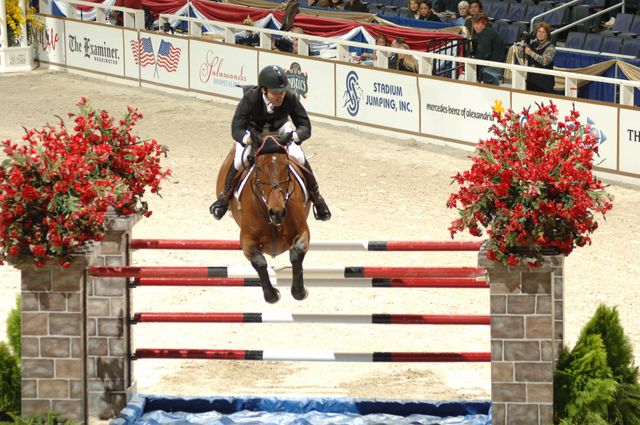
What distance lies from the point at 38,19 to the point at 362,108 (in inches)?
359

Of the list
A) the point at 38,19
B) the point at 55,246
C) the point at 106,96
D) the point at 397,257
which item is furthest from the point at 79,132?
the point at 38,19

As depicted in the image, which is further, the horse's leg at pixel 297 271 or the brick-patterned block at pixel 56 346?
the horse's leg at pixel 297 271

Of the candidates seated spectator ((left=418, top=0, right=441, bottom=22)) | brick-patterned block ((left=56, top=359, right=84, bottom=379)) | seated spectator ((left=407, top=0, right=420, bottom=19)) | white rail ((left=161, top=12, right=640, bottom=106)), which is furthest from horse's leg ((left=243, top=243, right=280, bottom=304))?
seated spectator ((left=407, top=0, right=420, bottom=19))

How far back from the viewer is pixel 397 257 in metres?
16.0

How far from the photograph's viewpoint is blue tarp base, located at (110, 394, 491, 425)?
33.2 feet

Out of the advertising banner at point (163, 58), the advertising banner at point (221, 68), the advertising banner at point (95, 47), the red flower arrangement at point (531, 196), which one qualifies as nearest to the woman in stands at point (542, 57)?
the advertising banner at point (221, 68)

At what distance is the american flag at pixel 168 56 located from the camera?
84.7ft

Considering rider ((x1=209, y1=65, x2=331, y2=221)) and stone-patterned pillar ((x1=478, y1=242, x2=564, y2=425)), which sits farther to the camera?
rider ((x1=209, y1=65, x2=331, y2=221))

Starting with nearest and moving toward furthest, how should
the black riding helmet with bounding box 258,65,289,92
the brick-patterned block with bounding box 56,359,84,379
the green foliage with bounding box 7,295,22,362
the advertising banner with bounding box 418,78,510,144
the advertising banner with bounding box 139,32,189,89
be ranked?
the brick-patterned block with bounding box 56,359,84,379 → the green foliage with bounding box 7,295,22,362 → the black riding helmet with bounding box 258,65,289,92 → the advertising banner with bounding box 418,78,510,144 → the advertising banner with bounding box 139,32,189,89

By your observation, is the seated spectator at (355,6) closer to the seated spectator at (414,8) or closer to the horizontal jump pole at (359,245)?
the seated spectator at (414,8)

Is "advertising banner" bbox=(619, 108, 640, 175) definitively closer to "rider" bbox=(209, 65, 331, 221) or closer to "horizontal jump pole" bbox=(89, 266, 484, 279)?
"rider" bbox=(209, 65, 331, 221)

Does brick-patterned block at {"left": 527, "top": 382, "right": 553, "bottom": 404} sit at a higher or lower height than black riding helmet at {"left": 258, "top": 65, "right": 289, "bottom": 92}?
lower

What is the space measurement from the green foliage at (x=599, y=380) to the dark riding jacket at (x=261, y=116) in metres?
2.64

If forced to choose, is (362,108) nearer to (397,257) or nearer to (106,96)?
(106,96)
